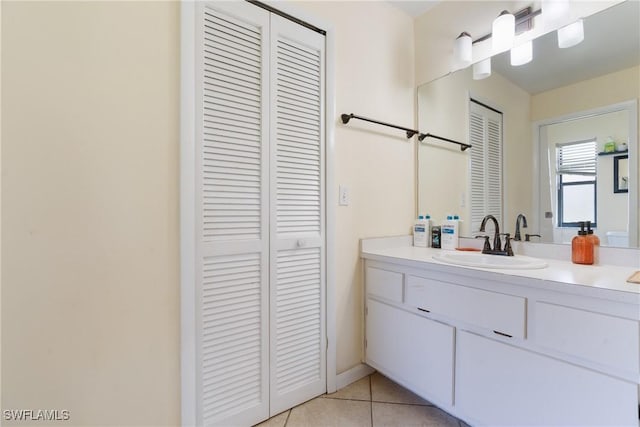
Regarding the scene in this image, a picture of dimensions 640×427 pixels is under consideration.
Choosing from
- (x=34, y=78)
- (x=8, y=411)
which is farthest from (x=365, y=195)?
(x=8, y=411)

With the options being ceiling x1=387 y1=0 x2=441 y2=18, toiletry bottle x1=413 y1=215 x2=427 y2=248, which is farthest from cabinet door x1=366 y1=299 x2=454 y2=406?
ceiling x1=387 y1=0 x2=441 y2=18

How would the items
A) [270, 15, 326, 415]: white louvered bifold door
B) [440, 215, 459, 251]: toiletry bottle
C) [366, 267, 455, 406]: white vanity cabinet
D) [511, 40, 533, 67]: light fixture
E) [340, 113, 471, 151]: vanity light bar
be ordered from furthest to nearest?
1. [440, 215, 459, 251]: toiletry bottle
2. [340, 113, 471, 151]: vanity light bar
3. [511, 40, 533, 67]: light fixture
4. [270, 15, 326, 415]: white louvered bifold door
5. [366, 267, 455, 406]: white vanity cabinet

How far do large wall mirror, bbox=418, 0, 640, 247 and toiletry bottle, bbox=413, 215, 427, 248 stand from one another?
0.49 feet

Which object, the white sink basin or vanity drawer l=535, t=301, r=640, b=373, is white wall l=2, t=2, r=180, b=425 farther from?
vanity drawer l=535, t=301, r=640, b=373

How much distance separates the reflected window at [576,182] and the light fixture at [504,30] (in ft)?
2.10

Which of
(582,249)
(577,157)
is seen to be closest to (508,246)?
(582,249)

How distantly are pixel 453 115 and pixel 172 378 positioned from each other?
2152 mm

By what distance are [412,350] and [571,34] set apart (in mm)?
1766

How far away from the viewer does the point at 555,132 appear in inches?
57.0

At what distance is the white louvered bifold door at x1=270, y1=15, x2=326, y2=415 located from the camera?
141 cm

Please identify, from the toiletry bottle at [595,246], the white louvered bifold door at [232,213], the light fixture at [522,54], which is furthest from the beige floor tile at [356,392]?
the light fixture at [522,54]

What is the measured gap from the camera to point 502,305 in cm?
110

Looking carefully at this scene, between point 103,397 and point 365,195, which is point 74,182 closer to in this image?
point 103,397

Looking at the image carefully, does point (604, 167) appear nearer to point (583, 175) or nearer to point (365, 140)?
point (583, 175)
